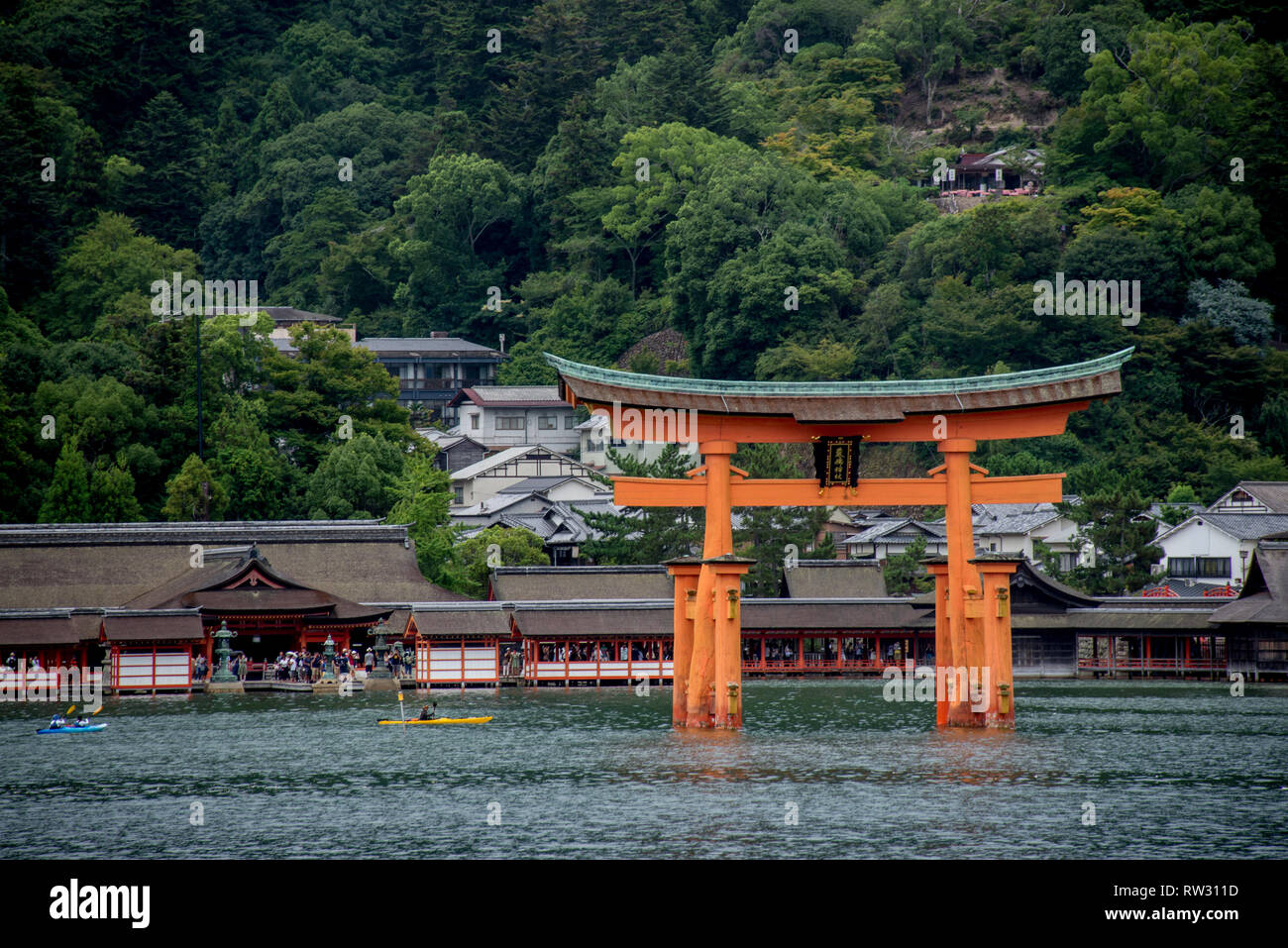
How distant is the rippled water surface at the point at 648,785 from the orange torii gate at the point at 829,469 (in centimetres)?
167

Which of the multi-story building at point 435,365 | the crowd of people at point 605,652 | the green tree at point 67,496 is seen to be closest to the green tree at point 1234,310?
the crowd of people at point 605,652

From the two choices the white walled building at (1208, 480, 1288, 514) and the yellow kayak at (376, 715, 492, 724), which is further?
the white walled building at (1208, 480, 1288, 514)

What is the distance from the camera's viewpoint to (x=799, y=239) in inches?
3344

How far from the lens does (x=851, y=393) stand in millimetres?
37625

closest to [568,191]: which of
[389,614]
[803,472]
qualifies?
[803,472]

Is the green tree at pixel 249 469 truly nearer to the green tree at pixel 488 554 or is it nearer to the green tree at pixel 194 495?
the green tree at pixel 194 495

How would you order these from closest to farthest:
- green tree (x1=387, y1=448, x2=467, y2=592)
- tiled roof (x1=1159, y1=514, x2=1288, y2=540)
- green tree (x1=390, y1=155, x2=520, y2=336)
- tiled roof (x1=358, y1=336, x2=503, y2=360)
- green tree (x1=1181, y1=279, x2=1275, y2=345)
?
green tree (x1=387, y1=448, x2=467, y2=592)
tiled roof (x1=1159, y1=514, x2=1288, y2=540)
green tree (x1=1181, y1=279, x2=1275, y2=345)
green tree (x1=390, y1=155, x2=520, y2=336)
tiled roof (x1=358, y1=336, x2=503, y2=360)

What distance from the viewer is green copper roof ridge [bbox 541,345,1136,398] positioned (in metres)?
36.6

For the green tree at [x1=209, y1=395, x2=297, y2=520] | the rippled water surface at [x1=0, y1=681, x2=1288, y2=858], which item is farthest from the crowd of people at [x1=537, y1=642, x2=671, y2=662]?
the green tree at [x1=209, y1=395, x2=297, y2=520]

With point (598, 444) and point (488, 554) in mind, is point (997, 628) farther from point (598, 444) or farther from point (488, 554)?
point (598, 444)

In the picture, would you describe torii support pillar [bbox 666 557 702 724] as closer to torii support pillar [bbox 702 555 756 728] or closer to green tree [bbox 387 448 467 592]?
torii support pillar [bbox 702 555 756 728]

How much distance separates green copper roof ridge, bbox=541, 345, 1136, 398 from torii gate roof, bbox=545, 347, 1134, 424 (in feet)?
0.07

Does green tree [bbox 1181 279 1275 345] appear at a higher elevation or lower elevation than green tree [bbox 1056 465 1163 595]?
higher

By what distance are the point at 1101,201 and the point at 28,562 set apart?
54.4m
